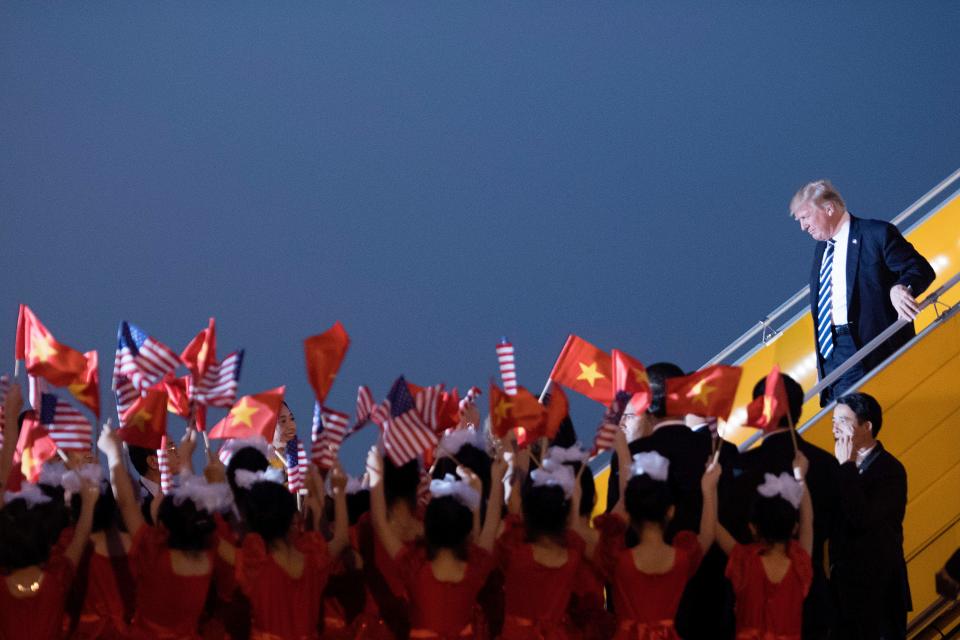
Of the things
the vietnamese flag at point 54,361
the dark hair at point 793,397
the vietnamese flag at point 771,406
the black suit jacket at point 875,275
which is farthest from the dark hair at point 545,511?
the black suit jacket at point 875,275

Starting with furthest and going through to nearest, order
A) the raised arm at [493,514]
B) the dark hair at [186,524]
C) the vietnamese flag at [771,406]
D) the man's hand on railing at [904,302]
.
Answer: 1. the man's hand on railing at [904,302]
2. the vietnamese flag at [771,406]
3. the raised arm at [493,514]
4. the dark hair at [186,524]

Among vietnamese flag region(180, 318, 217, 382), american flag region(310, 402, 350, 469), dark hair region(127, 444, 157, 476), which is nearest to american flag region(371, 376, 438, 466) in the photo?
american flag region(310, 402, 350, 469)

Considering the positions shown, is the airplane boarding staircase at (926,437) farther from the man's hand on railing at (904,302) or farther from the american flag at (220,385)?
the american flag at (220,385)

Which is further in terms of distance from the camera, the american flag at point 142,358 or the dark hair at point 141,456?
the dark hair at point 141,456

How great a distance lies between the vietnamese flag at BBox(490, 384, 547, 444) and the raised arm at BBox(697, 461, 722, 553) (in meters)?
0.73

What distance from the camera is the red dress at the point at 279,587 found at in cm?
529

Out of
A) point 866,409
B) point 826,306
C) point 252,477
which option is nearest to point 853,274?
point 826,306

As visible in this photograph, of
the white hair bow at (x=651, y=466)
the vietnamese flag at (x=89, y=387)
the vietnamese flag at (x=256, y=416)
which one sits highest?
the vietnamese flag at (x=89, y=387)

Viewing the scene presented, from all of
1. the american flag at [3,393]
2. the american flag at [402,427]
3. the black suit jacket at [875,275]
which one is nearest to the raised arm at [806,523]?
the american flag at [402,427]

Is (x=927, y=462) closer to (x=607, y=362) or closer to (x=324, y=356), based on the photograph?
(x=607, y=362)

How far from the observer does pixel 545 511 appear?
17.7 ft

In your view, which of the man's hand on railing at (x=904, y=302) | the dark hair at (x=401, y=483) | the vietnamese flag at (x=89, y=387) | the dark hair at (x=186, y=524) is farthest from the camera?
the man's hand on railing at (x=904, y=302)

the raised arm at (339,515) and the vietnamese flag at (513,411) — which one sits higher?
the vietnamese flag at (513,411)

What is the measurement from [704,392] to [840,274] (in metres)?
2.18
